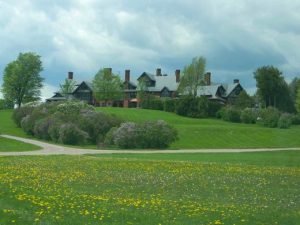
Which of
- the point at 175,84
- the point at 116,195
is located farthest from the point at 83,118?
the point at 175,84

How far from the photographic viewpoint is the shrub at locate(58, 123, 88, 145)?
47.7 meters

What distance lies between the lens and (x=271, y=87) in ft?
371

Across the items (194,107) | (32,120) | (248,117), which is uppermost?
(194,107)

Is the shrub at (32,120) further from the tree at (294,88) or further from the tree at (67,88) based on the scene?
the tree at (294,88)

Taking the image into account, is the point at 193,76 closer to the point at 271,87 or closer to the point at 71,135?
the point at 271,87

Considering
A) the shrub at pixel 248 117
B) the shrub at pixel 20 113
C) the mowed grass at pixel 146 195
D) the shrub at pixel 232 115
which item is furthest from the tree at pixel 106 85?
the mowed grass at pixel 146 195

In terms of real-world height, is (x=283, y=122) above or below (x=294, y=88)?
below

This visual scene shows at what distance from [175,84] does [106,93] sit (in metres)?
20.9

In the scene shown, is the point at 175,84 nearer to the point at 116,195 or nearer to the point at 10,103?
the point at 10,103

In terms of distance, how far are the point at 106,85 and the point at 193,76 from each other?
60.7ft

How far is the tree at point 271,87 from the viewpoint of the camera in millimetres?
113188

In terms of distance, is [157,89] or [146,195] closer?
[146,195]

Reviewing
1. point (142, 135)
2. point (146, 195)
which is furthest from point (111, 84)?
point (146, 195)

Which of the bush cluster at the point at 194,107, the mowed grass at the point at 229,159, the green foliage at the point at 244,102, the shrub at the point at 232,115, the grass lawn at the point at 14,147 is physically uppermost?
the green foliage at the point at 244,102
